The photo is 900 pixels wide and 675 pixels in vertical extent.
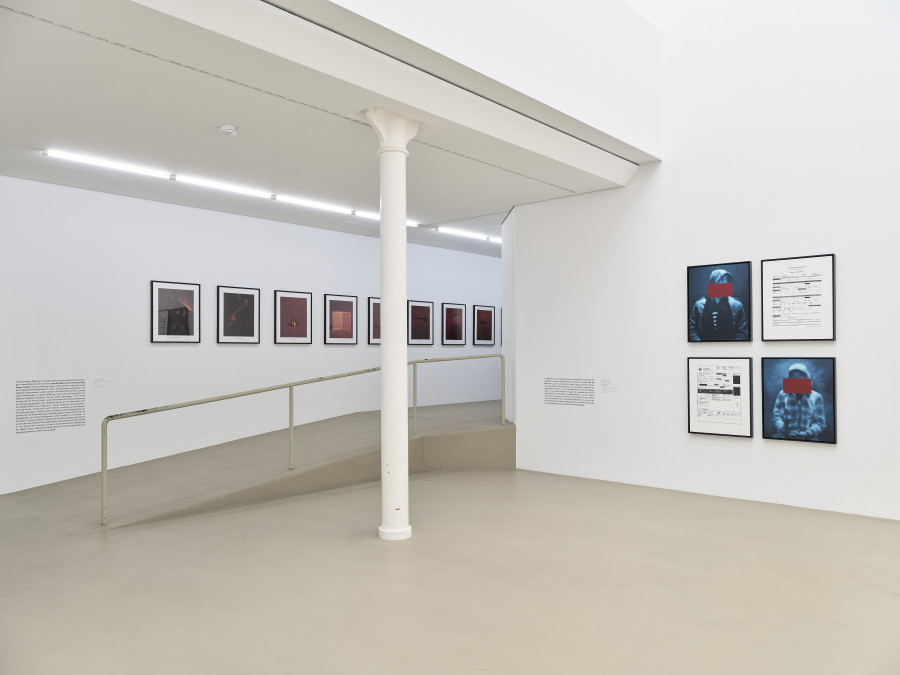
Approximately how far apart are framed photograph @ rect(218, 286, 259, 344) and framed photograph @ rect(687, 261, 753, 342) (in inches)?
222

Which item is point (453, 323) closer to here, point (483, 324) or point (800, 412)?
point (483, 324)

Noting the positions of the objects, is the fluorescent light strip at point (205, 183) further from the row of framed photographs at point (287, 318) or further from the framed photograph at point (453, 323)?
the framed photograph at point (453, 323)

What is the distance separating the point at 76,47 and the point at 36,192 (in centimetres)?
368

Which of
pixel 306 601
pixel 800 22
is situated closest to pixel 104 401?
pixel 306 601

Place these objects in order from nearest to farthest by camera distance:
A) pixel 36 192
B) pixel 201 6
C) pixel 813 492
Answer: pixel 201 6 → pixel 813 492 → pixel 36 192

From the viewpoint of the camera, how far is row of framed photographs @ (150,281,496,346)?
830 centimetres

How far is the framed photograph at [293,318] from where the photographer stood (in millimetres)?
9523

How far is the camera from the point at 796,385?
20.8 ft

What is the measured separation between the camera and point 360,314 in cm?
1073

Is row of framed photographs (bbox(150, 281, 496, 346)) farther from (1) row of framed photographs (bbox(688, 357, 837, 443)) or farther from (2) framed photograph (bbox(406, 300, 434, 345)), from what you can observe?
(1) row of framed photographs (bbox(688, 357, 837, 443))

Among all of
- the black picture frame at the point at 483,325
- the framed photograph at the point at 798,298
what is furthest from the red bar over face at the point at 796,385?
the black picture frame at the point at 483,325

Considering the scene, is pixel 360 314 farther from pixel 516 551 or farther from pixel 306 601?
pixel 306 601

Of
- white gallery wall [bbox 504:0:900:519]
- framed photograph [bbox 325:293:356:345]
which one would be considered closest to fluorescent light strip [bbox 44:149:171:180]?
framed photograph [bbox 325:293:356:345]

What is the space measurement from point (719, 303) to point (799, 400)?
3.95 feet
